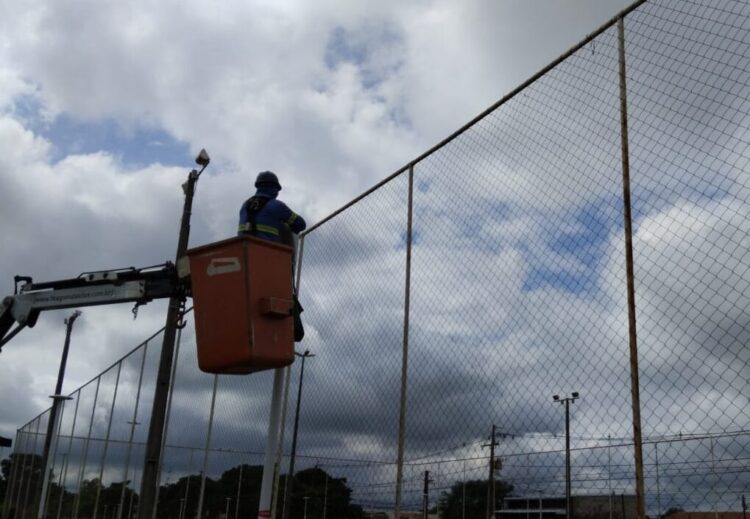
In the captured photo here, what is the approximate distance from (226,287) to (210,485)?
6666 millimetres

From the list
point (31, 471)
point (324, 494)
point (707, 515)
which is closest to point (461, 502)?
point (324, 494)

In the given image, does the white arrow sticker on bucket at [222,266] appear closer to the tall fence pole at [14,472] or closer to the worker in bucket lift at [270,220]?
the worker in bucket lift at [270,220]

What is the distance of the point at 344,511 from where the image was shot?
7785mm

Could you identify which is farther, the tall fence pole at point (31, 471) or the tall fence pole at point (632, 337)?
the tall fence pole at point (31, 471)

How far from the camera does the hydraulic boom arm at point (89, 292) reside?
6.23 metres

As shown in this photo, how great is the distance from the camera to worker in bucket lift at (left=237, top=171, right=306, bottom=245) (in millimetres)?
4910

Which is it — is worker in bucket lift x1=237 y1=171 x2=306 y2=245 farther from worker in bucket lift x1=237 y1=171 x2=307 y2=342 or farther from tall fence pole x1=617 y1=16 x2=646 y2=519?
tall fence pole x1=617 y1=16 x2=646 y2=519

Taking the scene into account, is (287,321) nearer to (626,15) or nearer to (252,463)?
(626,15)

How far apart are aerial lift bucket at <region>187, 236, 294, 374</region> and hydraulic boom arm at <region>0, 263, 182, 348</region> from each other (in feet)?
7.14

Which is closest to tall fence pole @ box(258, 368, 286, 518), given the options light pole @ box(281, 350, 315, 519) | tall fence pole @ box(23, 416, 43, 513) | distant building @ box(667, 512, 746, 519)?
light pole @ box(281, 350, 315, 519)

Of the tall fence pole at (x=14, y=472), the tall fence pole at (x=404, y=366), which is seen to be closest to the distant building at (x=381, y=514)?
the tall fence pole at (x=404, y=366)

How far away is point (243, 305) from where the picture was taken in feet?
12.6

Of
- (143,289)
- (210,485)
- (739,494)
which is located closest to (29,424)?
(210,485)

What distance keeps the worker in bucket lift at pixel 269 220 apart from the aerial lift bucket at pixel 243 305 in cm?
82
